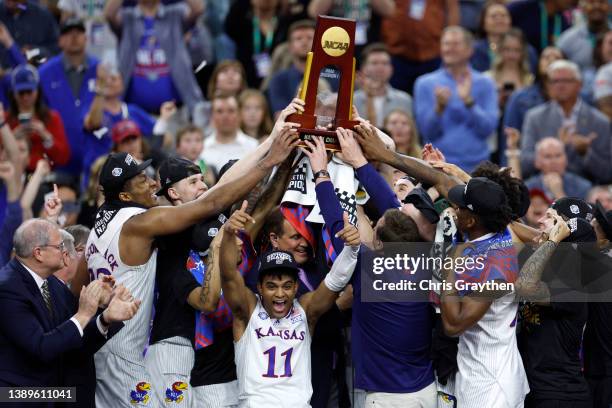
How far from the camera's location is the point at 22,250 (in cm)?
767

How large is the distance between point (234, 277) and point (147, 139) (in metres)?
5.59

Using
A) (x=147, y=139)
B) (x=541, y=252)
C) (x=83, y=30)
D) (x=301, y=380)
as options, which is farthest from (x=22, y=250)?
(x=83, y=30)

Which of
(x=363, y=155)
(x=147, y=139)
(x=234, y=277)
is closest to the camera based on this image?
(x=234, y=277)

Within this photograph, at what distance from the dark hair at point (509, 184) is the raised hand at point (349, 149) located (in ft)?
2.98

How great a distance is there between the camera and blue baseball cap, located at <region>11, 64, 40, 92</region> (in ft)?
40.3

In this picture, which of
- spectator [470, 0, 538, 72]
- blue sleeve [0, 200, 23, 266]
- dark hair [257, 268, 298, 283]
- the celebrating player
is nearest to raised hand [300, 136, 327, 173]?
the celebrating player

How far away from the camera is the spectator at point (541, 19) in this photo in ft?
50.2

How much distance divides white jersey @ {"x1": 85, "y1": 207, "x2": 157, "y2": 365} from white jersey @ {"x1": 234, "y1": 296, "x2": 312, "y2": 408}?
965 millimetres

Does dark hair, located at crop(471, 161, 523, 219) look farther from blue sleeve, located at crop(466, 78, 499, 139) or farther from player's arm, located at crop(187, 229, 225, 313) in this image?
blue sleeve, located at crop(466, 78, 499, 139)

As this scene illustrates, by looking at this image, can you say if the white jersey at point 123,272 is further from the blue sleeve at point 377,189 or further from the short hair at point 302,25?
the short hair at point 302,25

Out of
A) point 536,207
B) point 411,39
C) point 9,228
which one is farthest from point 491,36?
point 9,228

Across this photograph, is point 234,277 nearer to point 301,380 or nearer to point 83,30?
point 301,380

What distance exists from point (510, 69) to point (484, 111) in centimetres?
138

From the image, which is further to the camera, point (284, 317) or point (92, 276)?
point (92, 276)
